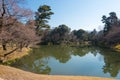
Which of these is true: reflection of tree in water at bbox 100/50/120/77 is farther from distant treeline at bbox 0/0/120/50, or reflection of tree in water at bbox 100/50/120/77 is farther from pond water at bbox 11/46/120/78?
distant treeline at bbox 0/0/120/50

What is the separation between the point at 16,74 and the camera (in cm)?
1280

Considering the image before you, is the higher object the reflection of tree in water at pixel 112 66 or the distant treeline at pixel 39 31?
the distant treeline at pixel 39 31

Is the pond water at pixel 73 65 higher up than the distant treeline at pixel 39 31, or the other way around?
the distant treeline at pixel 39 31

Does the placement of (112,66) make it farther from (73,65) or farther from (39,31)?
(39,31)

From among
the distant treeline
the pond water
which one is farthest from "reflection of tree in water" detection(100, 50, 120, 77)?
the distant treeline

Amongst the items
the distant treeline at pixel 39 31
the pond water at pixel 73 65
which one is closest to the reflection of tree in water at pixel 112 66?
the pond water at pixel 73 65

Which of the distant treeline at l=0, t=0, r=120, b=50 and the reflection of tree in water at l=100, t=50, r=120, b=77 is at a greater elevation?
the distant treeline at l=0, t=0, r=120, b=50

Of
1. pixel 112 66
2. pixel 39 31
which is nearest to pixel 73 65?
pixel 112 66

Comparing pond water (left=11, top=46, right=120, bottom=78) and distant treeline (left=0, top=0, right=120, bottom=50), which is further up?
distant treeline (left=0, top=0, right=120, bottom=50)

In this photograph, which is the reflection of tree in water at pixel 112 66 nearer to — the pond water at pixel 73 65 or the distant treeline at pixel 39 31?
the pond water at pixel 73 65

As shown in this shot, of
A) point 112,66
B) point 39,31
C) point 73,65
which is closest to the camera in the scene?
point 112,66

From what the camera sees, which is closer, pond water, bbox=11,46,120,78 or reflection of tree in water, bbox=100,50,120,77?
pond water, bbox=11,46,120,78

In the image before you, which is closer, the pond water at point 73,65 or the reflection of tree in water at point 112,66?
the pond water at point 73,65

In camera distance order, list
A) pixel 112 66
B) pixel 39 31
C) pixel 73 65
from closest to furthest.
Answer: pixel 112 66, pixel 73 65, pixel 39 31
